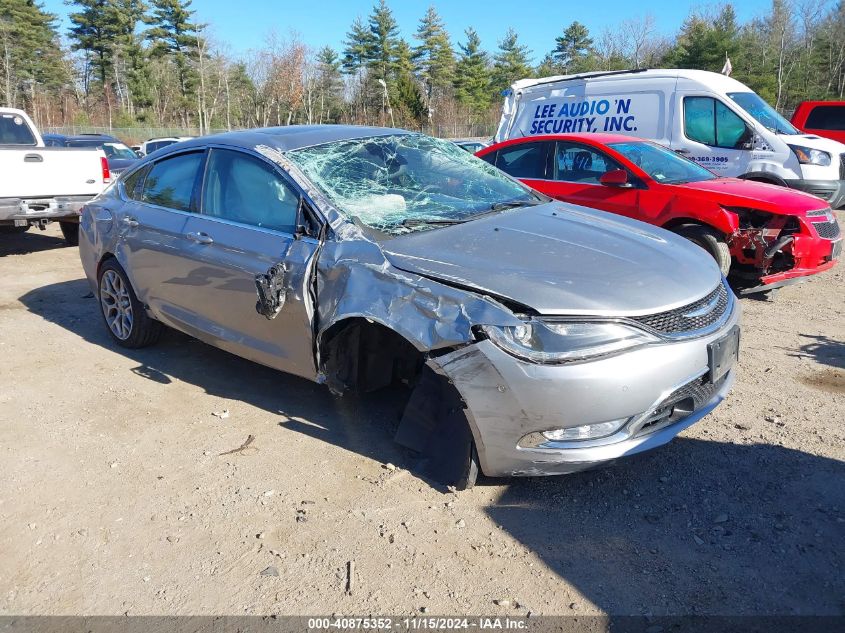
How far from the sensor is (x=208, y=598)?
263 cm

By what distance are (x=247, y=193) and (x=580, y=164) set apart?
165 inches

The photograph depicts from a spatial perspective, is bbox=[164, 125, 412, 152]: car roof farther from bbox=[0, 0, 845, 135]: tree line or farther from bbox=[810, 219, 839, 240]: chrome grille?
bbox=[0, 0, 845, 135]: tree line

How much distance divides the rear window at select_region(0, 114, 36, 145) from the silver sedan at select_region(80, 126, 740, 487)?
628 centimetres

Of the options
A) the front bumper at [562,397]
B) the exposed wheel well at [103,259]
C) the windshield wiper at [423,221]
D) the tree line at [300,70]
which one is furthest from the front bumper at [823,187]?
the tree line at [300,70]

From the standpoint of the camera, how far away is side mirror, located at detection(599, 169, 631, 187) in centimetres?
648

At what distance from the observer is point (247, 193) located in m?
4.14

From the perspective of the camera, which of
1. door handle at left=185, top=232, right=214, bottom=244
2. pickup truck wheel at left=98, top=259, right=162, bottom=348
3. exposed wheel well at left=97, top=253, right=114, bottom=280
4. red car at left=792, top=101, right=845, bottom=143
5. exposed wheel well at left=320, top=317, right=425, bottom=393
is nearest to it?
exposed wheel well at left=320, top=317, right=425, bottom=393

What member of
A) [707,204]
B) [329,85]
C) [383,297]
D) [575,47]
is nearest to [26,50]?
[329,85]

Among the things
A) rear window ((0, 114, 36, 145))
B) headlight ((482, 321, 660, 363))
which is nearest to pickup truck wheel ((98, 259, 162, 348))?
headlight ((482, 321, 660, 363))

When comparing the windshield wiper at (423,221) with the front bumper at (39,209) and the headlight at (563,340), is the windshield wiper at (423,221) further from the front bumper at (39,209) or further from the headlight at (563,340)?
the front bumper at (39,209)

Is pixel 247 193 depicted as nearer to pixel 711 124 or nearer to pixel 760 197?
pixel 760 197

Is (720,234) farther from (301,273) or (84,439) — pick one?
(84,439)

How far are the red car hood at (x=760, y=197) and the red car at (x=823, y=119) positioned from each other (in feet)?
34.4

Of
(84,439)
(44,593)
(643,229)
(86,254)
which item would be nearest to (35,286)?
(86,254)
